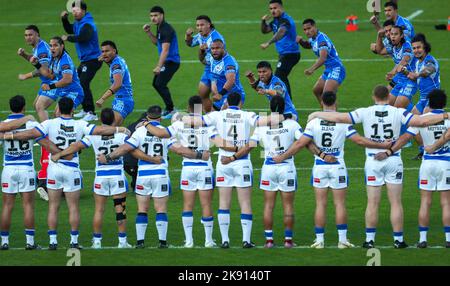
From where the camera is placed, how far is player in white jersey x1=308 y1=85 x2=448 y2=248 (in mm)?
18031

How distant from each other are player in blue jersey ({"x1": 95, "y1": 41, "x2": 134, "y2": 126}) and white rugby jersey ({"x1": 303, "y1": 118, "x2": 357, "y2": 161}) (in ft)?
21.4

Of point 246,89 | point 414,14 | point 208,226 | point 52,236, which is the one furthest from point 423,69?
point 414,14

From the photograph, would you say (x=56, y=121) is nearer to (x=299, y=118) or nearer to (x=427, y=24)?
(x=299, y=118)

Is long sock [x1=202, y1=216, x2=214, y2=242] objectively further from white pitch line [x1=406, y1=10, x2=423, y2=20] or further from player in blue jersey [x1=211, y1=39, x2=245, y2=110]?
white pitch line [x1=406, y1=10, x2=423, y2=20]

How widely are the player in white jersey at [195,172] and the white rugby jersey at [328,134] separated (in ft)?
4.98

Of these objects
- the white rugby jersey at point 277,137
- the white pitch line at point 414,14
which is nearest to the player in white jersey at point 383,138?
the white rugby jersey at point 277,137

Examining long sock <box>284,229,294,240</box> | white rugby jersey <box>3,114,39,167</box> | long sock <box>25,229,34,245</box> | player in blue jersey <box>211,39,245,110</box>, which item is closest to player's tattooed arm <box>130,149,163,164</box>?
white rugby jersey <box>3,114,39,167</box>

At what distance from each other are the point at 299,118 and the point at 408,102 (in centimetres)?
385

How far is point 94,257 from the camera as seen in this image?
17.8 m

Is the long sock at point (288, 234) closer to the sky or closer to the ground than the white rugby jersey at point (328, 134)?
closer to the ground

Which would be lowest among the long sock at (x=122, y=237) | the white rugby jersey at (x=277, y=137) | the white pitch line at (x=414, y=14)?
the long sock at (x=122, y=237)

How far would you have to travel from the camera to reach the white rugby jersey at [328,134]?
18.1 m

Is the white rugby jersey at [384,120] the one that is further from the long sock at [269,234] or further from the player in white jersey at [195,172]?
the player in white jersey at [195,172]

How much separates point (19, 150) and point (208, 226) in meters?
3.23
